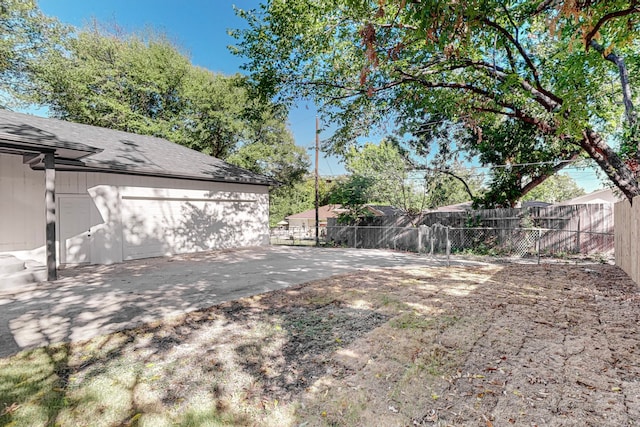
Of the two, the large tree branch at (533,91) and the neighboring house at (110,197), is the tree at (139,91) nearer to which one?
the neighboring house at (110,197)

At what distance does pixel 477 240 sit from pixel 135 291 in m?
11.2

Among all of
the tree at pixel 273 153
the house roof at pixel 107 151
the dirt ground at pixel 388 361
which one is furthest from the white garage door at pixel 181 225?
the tree at pixel 273 153

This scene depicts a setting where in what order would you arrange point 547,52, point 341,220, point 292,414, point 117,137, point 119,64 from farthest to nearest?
point 119,64 → point 341,220 → point 117,137 → point 547,52 → point 292,414

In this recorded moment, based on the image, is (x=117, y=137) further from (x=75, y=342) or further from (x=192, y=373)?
(x=192, y=373)

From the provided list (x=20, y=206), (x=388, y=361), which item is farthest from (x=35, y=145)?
(x=388, y=361)

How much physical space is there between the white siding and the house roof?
366mm

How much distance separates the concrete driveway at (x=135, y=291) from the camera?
3654mm

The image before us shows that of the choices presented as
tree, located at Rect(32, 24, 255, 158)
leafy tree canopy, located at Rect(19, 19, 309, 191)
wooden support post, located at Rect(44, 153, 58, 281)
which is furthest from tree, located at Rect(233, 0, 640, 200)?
tree, located at Rect(32, 24, 255, 158)

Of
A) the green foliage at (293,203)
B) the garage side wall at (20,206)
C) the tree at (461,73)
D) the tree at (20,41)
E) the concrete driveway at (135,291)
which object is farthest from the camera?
the green foliage at (293,203)

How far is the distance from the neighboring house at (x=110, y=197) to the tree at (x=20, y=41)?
8.29m

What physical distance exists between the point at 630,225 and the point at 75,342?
8.97 meters

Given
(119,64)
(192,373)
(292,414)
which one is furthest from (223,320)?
(119,64)

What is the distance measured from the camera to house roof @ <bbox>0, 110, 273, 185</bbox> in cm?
622

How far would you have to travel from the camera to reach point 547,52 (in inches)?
339
